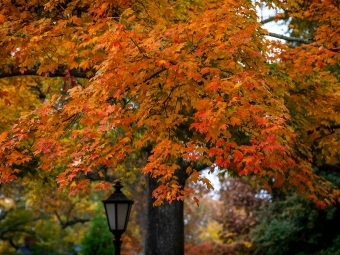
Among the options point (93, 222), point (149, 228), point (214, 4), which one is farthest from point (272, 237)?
point (214, 4)

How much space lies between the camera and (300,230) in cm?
2028

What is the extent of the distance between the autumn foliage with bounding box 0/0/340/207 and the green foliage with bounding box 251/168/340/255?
30.4ft

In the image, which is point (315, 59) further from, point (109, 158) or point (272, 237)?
point (272, 237)

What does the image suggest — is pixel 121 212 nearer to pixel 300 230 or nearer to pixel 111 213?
pixel 111 213

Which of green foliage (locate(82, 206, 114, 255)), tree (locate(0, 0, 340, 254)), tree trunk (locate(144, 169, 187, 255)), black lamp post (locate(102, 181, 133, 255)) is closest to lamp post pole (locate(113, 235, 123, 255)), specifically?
black lamp post (locate(102, 181, 133, 255))

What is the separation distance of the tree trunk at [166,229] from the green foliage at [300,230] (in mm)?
5734

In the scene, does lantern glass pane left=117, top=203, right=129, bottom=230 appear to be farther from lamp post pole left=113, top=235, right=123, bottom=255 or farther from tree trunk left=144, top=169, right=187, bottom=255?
tree trunk left=144, top=169, right=187, bottom=255

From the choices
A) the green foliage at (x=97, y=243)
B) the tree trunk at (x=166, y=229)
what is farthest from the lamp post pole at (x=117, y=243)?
the green foliage at (x=97, y=243)

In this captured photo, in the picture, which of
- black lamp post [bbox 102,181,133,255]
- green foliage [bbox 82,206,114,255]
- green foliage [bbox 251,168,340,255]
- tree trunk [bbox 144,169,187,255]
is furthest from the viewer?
green foliage [bbox 82,206,114,255]

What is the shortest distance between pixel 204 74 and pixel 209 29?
60 cm

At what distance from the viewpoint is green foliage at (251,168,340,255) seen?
782 inches

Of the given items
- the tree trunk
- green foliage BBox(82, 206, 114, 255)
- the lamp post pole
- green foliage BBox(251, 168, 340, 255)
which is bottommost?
the lamp post pole

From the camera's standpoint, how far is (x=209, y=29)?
28.3 ft

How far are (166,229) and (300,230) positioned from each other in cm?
649
